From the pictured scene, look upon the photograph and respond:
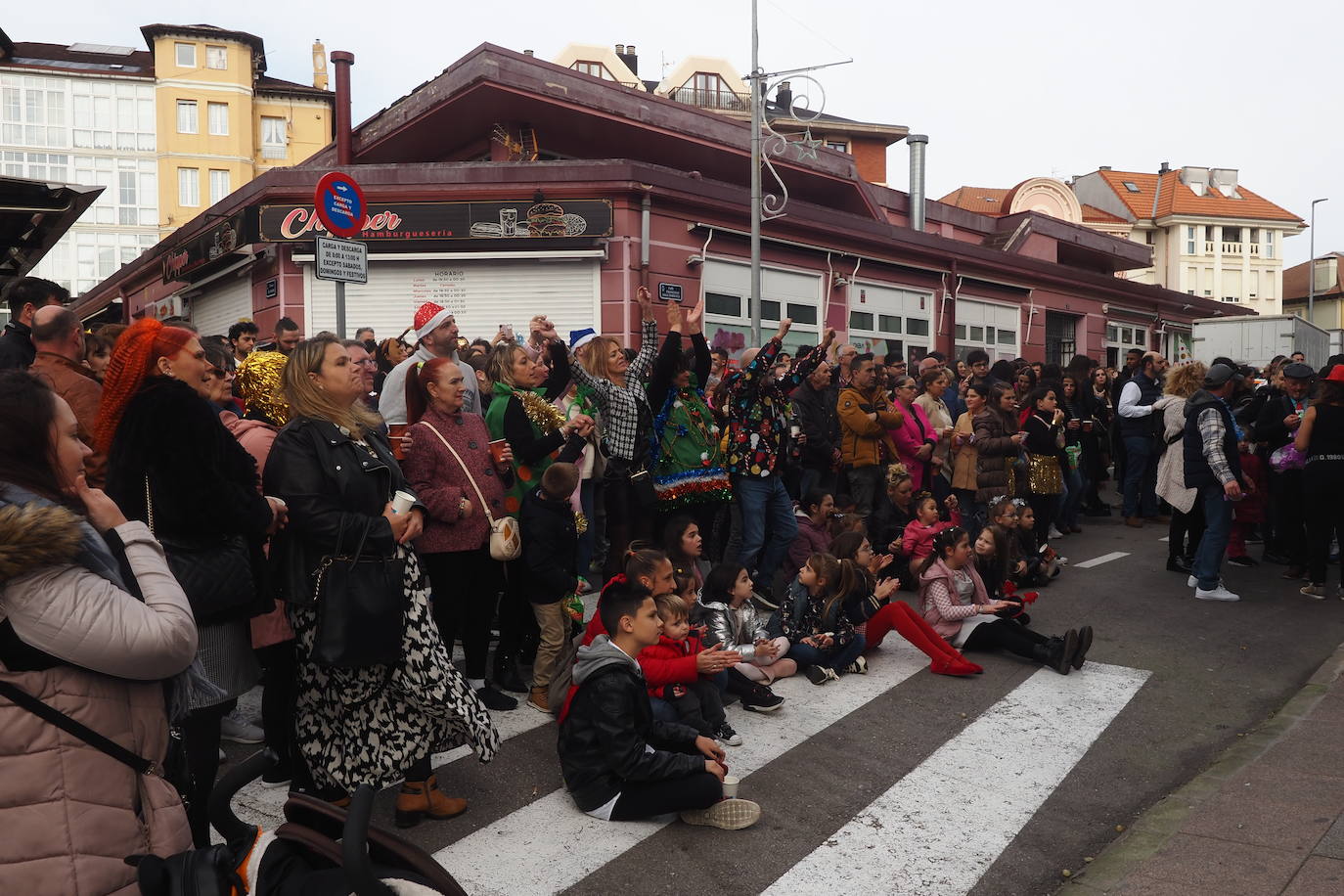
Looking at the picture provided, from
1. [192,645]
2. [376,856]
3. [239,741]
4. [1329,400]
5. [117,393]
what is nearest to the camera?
[376,856]

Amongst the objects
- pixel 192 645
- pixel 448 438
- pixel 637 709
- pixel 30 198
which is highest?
pixel 30 198

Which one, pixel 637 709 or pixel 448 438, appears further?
pixel 448 438

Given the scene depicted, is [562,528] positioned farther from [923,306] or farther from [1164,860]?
[923,306]

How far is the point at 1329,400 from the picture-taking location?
28.7ft

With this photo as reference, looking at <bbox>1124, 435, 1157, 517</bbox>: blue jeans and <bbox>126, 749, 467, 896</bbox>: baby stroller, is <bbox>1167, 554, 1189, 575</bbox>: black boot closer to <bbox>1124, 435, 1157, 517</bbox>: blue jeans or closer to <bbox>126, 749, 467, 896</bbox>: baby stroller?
<bbox>1124, 435, 1157, 517</bbox>: blue jeans

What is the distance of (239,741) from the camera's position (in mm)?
5328

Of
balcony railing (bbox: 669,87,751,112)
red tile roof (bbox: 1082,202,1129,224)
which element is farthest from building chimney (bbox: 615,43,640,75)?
red tile roof (bbox: 1082,202,1129,224)

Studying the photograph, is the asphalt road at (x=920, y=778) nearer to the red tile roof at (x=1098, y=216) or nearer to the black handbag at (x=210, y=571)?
the black handbag at (x=210, y=571)

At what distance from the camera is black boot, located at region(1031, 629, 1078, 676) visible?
6797 millimetres

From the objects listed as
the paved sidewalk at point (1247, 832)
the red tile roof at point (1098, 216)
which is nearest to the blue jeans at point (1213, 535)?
the paved sidewalk at point (1247, 832)

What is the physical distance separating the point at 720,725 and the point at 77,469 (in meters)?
3.57

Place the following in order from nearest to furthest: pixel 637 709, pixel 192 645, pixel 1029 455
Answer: pixel 192 645, pixel 637 709, pixel 1029 455

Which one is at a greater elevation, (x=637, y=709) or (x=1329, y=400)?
(x=1329, y=400)

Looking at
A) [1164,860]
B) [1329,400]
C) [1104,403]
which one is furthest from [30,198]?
[1104,403]
